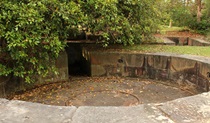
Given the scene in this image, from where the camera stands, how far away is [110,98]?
17.6 feet

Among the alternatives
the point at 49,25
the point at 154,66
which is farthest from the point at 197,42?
the point at 49,25

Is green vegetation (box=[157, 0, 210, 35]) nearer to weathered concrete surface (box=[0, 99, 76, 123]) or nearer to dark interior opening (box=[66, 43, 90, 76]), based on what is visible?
dark interior opening (box=[66, 43, 90, 76])

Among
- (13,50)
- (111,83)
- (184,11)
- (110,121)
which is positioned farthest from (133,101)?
(184,11)

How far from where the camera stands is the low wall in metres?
5.79

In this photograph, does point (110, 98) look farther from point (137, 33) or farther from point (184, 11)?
point (184, 11)

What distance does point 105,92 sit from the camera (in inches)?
228

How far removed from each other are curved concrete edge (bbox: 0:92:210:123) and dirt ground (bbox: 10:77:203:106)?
2932 mm

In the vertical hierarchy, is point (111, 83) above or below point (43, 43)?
below

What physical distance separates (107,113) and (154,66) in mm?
4921

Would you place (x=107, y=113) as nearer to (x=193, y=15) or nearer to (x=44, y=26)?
(x=44, y=26)

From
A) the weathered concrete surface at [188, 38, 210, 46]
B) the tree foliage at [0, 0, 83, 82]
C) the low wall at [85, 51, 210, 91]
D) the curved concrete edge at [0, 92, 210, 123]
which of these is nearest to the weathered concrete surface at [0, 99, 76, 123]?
the curved concrete edge at [0, 92, 210, 123]

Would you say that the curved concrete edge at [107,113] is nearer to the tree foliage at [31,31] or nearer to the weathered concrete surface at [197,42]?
the tree foliage at [31,31]

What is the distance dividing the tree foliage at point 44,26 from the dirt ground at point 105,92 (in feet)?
2.06

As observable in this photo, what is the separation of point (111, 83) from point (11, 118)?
4.72 metres
